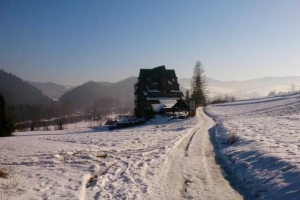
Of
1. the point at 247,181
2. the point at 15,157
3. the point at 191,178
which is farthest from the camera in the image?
the point at 15,157

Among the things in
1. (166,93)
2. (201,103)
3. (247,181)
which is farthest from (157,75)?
(247,181)

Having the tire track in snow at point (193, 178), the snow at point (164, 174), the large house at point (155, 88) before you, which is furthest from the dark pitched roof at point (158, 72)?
the tire track in snow at point (193, 178)

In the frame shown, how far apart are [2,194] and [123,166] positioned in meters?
5.58

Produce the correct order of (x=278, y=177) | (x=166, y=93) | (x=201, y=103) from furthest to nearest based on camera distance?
1. (x=201, y=103)
2. (x=166, y=93)
3. (x=278, y=177)

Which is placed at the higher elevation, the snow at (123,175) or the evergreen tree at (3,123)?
the evergreen tree at (3,123)

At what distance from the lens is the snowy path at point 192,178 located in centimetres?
832

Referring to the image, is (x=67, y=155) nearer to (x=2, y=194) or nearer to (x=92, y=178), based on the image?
(x=92, y=178)

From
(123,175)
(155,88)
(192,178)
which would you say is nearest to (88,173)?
(123,175)

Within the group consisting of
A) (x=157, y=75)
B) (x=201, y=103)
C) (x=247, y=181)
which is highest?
(x=157, y=75)

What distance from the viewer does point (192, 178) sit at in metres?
10.0

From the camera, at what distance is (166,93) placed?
65.6 m

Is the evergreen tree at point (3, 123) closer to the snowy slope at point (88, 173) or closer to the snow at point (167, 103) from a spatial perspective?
the snow at point (167, 103)

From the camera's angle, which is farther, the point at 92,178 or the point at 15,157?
the point at 15,157

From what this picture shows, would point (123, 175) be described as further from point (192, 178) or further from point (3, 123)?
point (3, 123)
